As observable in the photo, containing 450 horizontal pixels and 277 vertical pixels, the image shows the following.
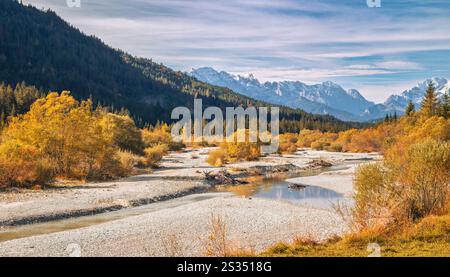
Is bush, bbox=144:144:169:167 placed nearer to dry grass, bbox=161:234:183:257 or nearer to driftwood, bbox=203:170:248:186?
driftwood, bbox=203:170:248:186

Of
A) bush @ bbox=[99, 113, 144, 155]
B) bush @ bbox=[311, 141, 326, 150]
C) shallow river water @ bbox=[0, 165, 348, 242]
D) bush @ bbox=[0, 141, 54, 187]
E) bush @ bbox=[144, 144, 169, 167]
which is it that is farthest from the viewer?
bush @ bbox=[311, 141, 326, 150]

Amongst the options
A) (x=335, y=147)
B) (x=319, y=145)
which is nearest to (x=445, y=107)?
(x=335, y=147)

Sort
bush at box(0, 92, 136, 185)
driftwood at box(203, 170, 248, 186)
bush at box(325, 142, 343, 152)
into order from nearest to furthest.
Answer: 1. bush at box(0, 92, 136, 185)
2. driftwood at box(203, 170, 248, 186)
3. bush at box(325, 142, 343, 152)

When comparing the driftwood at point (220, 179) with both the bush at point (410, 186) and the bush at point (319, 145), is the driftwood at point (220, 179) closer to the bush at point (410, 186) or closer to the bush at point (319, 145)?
the bush at point (410, 186)

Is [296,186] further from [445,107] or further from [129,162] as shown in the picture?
[445,107]

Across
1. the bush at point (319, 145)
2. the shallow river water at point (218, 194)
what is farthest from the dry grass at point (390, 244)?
the bush at point (319, 145)

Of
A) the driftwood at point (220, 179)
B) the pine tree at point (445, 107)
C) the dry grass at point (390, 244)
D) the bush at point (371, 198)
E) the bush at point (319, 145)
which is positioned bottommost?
the bush at point (319, 145)

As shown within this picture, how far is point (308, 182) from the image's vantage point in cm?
4481

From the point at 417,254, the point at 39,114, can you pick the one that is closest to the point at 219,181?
the point at 39,114

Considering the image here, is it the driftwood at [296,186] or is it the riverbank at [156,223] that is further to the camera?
the driftwood at [296,186]

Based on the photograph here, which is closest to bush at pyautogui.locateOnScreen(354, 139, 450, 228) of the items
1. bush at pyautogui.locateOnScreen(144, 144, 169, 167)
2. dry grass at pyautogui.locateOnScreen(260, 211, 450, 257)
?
dry grass at pyautogui.locateOnScreen(260, 211, 450, 257)

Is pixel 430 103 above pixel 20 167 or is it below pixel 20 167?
above

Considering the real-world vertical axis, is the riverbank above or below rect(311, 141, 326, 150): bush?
above
